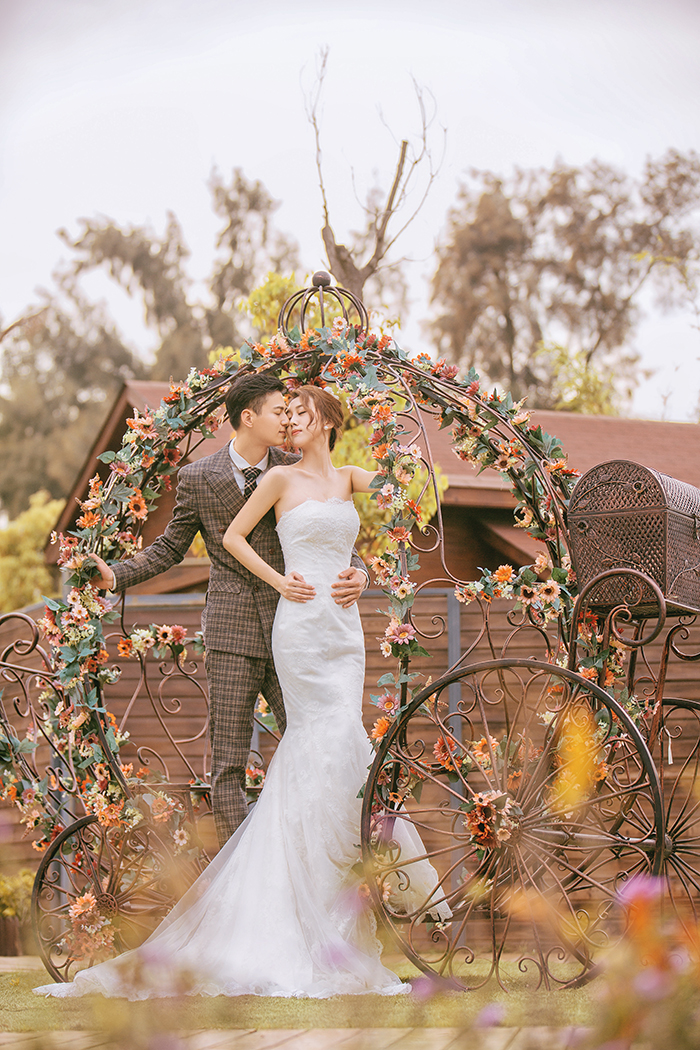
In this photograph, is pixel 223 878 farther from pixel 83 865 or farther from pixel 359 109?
pixel 359 109

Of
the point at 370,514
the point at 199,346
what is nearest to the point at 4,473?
the point at 199,346

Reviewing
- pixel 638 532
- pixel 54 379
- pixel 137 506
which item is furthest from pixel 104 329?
pixel 638 532

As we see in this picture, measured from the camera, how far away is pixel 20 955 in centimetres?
526

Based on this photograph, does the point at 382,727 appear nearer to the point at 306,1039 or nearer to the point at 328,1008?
the point at 328,1008

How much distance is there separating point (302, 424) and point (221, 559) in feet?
1.94

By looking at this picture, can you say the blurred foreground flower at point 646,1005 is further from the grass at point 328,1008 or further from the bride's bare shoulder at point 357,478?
the bride's bare shoulder at point 357,478

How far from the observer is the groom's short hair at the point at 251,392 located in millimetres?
3855

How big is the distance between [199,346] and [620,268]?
26.6 ft

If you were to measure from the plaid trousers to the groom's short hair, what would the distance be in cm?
90

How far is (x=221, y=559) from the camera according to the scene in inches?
151

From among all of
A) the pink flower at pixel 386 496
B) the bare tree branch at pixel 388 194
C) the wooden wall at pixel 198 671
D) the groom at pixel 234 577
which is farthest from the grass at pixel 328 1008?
the bare tree branch at pixel 388 194

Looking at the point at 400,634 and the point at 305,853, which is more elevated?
the point at 400,634

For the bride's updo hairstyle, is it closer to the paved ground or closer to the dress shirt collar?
the dress shirt collar

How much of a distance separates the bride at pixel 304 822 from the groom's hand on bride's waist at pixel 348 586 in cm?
10
